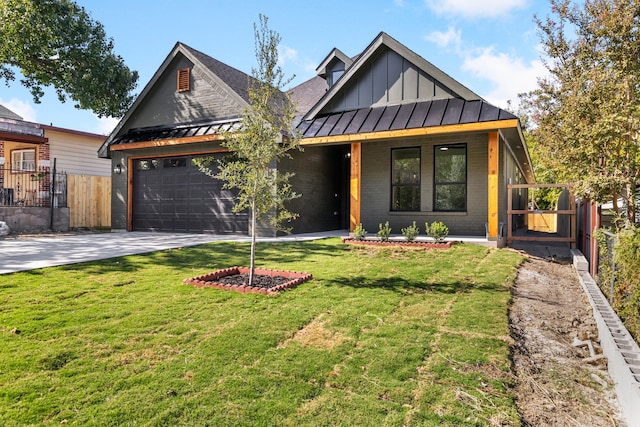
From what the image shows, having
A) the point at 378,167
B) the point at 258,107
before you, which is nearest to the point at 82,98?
the point at 378,167

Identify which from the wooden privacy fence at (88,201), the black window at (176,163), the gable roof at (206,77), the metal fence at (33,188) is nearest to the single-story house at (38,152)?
the metal fence at (33,188)

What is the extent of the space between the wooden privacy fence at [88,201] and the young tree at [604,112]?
54.9 feet

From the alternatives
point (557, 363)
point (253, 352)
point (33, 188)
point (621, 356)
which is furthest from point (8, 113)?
point (621, 356)

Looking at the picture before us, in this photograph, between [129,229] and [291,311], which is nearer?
[291,311]

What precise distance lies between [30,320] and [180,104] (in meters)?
11.2

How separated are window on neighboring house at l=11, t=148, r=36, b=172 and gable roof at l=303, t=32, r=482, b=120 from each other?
14209 millimetres

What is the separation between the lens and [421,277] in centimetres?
632

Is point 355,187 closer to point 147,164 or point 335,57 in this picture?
point 147,164

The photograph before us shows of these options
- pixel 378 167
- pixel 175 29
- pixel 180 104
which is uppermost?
pixel 175 29

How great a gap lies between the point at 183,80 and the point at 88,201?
711cm

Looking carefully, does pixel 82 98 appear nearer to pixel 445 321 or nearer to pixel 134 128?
pixel 134 128

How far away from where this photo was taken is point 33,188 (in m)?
16.3

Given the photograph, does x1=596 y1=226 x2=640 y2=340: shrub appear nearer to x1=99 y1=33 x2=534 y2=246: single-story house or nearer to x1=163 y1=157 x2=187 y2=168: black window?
x1=99 y1=33 x2=534 y2=246: single-story house

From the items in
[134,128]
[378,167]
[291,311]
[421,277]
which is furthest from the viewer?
[134,128]
